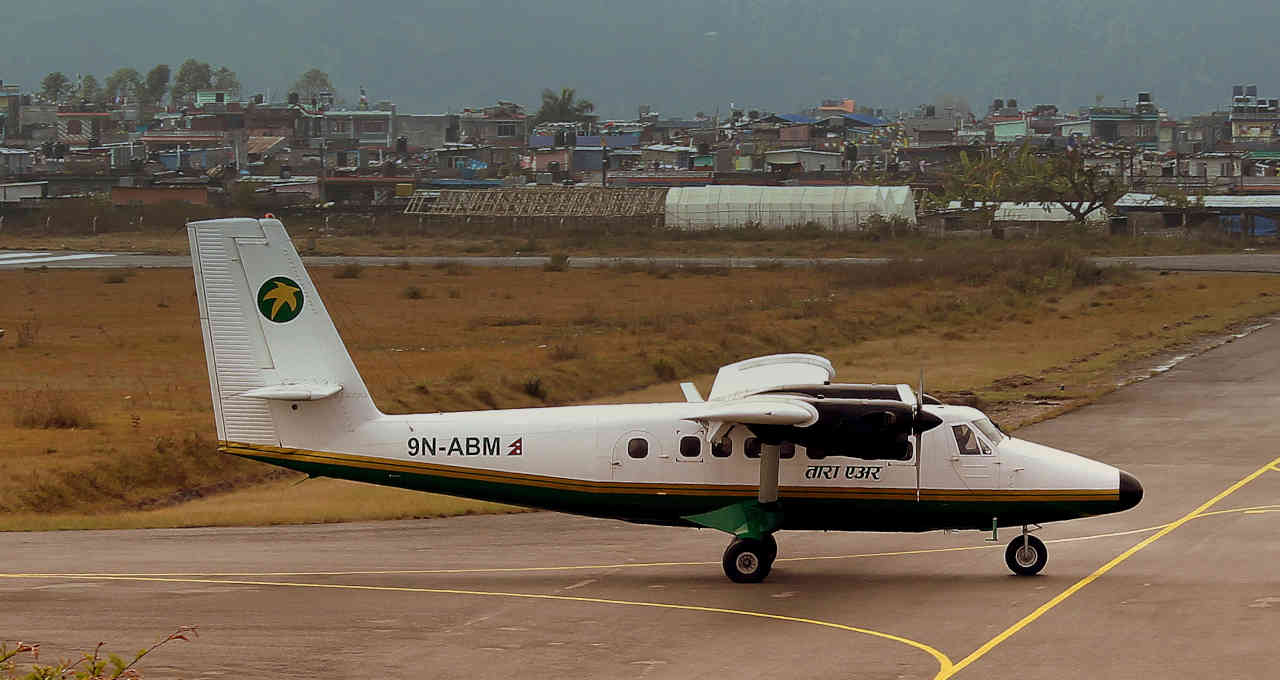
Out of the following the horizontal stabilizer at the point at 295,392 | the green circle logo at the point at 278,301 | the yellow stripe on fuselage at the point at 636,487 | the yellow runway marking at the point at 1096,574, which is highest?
the green circle logo at the point at 278,301

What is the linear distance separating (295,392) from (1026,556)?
12.8 metres

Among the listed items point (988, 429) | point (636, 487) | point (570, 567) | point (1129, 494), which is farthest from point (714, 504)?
point (1129, 494)

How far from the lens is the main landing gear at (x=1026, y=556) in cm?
2603

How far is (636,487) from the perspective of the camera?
26328 millimetres

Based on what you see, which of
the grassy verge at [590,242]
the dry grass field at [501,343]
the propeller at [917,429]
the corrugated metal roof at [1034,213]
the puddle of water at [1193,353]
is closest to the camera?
the propeller at [917,429]

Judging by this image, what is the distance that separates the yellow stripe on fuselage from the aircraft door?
0.55 feet

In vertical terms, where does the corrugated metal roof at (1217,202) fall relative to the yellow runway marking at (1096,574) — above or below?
above

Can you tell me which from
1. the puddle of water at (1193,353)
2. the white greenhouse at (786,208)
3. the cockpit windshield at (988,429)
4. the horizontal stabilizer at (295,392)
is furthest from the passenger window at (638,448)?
the white greenhouse at (786,208)

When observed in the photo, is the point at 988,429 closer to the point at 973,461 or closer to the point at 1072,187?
the point at 973,461

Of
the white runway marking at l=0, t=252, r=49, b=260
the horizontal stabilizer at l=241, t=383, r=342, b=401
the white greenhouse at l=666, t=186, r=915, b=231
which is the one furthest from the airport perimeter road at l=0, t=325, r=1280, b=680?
the white greenhouse at l=666, t=186, r=915, b=231

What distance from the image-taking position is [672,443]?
26266mm

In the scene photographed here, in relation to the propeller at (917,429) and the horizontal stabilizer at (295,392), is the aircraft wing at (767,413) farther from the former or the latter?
the horizontal stabilizer at (295,392)

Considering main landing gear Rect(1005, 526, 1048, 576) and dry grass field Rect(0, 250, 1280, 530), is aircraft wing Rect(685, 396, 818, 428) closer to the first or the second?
main landing gear Rect(1005, 526, 1048, 576)

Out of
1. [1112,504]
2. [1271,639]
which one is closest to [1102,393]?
[1112,504]
